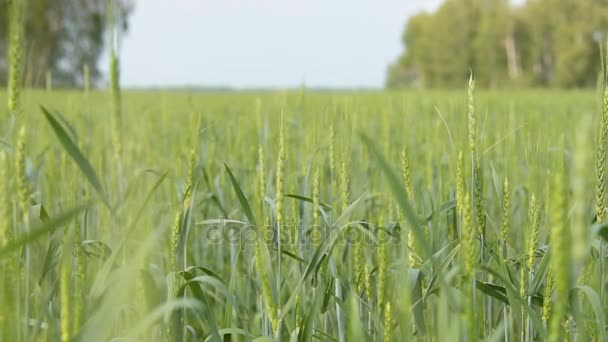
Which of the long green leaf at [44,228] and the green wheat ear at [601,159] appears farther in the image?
the green wheat ear at [601,159]

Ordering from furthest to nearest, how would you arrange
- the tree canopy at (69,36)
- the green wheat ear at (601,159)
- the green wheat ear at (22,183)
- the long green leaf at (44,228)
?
1. the tree canopy at (69,36)
2. the green wheat ear at (601,159)
3. the green wheat ear at (22,183)
4. the long green leaf at (44,228)

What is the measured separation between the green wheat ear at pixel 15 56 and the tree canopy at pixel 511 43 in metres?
24.7

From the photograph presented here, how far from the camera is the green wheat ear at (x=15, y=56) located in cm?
71

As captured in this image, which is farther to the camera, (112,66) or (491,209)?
(491,209)

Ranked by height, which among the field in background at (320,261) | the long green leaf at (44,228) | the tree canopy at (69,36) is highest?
the tree canopy at (69,36)

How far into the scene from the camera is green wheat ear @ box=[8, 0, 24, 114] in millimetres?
710

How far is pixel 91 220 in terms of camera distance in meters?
1.71

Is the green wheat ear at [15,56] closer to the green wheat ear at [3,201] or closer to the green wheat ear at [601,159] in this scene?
the green wheat ear at [3,201]

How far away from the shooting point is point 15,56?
721mm

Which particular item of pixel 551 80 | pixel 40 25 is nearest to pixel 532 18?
pixel 551 80

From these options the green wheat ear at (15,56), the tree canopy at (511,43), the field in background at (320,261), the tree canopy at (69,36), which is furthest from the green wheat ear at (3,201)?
the tree canopy at (511,43)

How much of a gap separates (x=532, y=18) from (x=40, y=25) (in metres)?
20.5

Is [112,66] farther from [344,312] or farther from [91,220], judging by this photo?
[91,220]

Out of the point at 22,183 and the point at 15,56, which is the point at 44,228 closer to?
the point at 22,183
